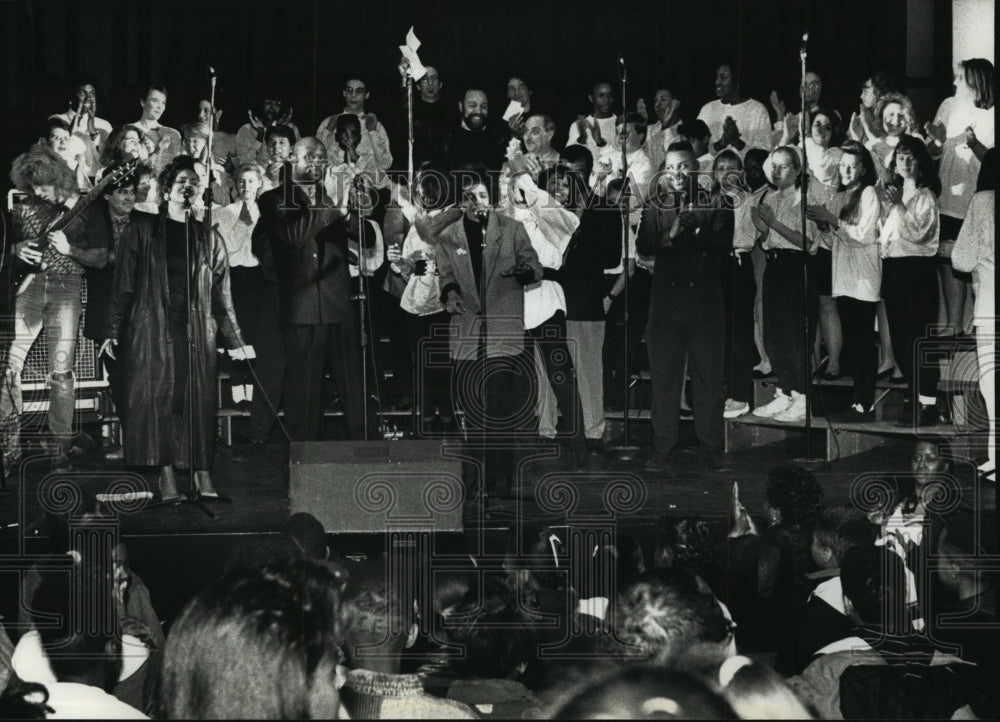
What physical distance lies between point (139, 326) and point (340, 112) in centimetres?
157

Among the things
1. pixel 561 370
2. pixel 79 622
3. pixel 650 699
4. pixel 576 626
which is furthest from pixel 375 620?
pixel 561 370

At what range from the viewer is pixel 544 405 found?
745 centimetres

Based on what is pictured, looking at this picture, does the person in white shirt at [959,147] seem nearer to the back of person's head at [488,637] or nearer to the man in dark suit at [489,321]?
the man in dark suit at [489,321]

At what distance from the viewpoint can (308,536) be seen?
5941 mm

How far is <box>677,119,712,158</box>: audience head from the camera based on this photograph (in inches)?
300

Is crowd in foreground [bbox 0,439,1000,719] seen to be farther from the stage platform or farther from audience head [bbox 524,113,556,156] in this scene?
audience head [bbox 524,113,556,156]

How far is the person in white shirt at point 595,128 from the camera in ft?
24.9

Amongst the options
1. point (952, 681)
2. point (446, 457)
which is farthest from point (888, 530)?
point (952, 681)

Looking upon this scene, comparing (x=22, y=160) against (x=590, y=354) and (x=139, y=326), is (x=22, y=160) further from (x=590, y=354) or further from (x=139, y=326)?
(x=590, y=354)

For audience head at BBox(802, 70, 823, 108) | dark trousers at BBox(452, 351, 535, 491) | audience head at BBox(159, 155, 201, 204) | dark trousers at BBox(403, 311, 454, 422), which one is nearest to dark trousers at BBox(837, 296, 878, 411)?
audience head at BBox(802, 70, 823, 108)

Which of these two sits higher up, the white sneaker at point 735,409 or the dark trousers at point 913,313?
the dark trousers at point 913,313

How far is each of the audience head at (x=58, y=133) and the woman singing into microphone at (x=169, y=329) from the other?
1.85ft

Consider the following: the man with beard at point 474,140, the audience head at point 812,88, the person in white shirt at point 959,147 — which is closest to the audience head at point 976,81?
the person in white shirt at point 959,147

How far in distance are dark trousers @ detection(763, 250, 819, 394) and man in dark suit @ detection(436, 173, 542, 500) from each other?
4.27 feet
